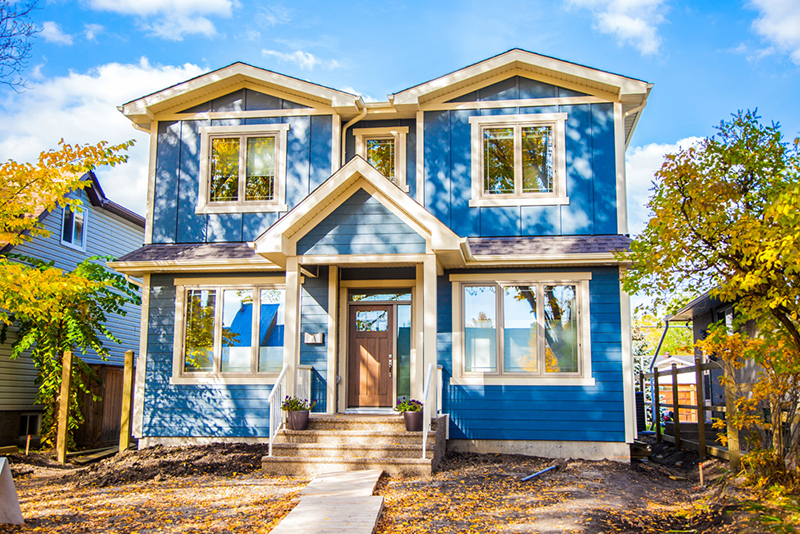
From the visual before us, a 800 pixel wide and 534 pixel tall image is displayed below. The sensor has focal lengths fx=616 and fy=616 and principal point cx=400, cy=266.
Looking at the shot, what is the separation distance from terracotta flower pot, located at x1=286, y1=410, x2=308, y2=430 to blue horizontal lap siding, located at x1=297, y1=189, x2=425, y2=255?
2.26 m

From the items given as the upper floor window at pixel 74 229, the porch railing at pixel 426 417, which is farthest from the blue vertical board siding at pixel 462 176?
the upper floor window at pixel 74 229

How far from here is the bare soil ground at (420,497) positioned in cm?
566

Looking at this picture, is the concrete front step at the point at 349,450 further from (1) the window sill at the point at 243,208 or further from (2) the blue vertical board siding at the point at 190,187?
(2) the blue vertical board siding at the point at 190,187

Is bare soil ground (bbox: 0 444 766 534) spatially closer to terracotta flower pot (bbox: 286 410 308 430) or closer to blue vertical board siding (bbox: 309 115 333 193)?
terracotta flower pot (bbox: 286 410 308 430)

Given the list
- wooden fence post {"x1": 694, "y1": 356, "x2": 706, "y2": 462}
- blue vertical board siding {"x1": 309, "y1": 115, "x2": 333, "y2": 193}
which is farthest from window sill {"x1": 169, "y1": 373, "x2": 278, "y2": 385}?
wooden fence post {"x1": 694, "y1": 356, "x2": 706, "y2": 462}

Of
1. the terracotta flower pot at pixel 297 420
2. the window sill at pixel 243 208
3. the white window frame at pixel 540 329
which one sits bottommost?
the terracotta flower pot at pixel 297 420

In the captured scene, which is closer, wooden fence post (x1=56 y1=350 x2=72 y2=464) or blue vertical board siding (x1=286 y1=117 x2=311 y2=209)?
wooden fence post (x1=56 y1=350 x2=72 y2=464)

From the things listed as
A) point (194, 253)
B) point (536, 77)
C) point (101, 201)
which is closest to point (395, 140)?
point (536, 77)

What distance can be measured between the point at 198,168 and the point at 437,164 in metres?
4.23

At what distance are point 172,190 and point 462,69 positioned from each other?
5.48 metres

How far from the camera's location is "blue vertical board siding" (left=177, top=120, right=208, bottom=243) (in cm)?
1077

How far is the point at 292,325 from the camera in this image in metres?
8.84

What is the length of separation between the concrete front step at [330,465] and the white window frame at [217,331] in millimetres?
2241

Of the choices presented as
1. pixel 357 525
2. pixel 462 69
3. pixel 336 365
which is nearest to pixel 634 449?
pixel 336 365
